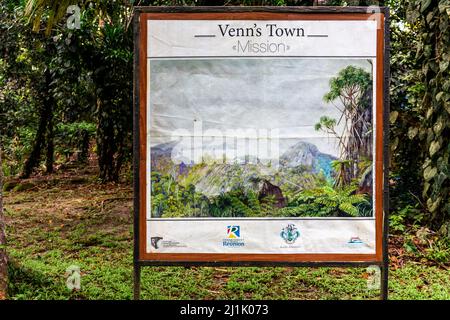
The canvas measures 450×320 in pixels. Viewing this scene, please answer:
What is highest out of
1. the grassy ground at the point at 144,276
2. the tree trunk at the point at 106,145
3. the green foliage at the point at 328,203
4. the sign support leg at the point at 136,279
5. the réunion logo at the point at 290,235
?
the tree trunk at the point at 106,145

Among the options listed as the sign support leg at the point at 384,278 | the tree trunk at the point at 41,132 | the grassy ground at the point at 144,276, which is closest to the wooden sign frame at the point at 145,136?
the sign support leg at the point at 384,278

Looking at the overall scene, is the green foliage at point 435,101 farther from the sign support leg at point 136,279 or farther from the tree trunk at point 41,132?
the tree trunk at point 41,132

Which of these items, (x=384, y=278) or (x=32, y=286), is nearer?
(x=384, y=278)

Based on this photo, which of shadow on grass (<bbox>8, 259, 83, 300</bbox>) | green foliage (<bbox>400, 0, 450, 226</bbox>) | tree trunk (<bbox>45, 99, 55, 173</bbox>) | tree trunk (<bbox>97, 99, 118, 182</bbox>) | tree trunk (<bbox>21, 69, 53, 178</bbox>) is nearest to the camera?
shadow on grass (<bbox>8, 259, 83, 300</bbox>)

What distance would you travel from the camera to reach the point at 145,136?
288 centimetres

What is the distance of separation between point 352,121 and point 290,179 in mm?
513

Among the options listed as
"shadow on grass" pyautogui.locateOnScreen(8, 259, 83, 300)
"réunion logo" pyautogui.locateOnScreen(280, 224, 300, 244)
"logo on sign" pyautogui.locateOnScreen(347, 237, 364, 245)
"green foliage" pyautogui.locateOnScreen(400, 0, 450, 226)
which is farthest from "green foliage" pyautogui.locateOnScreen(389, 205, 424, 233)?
"shadow on grass" pyautogui.locateOnScreen(8, 259, 83, 300)

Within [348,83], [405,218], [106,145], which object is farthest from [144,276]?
[106,145]

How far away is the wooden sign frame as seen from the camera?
111 inches

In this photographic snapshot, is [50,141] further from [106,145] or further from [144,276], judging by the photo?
[144,276]

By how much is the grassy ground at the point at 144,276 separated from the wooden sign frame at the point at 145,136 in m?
0.98

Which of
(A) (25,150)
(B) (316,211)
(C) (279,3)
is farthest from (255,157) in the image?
(A) (25,150)

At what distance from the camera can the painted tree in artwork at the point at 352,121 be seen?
2.88m

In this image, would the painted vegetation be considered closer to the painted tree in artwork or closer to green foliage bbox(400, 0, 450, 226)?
the painted tree in artwork
